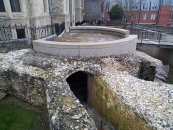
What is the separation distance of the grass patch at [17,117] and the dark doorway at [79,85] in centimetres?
342

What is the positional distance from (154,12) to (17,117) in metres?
45.9

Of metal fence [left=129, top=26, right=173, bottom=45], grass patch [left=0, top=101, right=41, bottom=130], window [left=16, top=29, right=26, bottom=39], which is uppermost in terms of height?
window [left=16, top=29, right=26, bottom=39]

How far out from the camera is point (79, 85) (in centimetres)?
1240

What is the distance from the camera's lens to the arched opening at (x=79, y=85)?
11.9 m

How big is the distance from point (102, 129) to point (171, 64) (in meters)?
11.6

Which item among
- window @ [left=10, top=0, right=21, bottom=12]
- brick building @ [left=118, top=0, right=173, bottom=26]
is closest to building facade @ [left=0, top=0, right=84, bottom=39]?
window @ [left=10, top=0, right=21, bottom=12]

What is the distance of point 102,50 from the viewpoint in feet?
35.1

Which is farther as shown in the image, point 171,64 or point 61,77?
point 171,64

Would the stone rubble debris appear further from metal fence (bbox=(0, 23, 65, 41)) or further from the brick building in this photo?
the brick building

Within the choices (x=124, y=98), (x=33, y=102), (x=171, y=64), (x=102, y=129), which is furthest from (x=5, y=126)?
(x=171, y=64)

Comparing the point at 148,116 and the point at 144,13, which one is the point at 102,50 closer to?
the point at 148,116

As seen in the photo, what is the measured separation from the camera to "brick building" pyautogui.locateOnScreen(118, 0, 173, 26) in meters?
44.5

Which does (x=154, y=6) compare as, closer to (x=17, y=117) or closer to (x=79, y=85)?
(x=79, y=85)

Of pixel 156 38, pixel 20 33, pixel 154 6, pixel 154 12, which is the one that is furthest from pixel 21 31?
pixel 154 6
